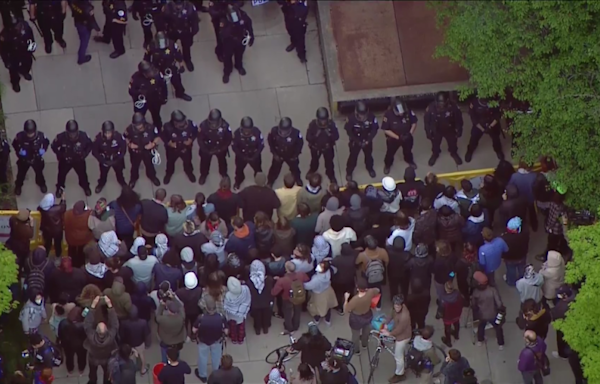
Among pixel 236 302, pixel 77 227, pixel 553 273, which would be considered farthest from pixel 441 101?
pixel 77 227

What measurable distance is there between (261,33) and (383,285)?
19.7 ft

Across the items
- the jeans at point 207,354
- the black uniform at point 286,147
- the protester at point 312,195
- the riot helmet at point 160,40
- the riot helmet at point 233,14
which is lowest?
the jeans at point 207,354

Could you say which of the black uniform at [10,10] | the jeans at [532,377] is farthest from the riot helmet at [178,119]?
the jeans at [532,377]

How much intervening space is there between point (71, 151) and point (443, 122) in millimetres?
5655

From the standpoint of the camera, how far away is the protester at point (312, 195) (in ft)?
58.4

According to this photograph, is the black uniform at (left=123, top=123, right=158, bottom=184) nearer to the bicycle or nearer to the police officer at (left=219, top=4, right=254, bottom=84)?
the police officer at (left=219, top=4, right=254, bottom=84)

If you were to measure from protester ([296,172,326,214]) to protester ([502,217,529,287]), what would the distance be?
2646 millimetres

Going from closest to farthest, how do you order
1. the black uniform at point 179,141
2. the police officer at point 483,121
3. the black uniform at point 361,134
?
the black uniform at point 179,141 → the black uniform at point 361,134 → the police officer at point 483,121

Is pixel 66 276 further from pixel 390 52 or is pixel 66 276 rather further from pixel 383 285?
pixel 390 52

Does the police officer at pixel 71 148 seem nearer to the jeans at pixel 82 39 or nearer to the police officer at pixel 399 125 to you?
the jeans at pixel 82 39

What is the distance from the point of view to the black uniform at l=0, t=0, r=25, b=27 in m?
20.8

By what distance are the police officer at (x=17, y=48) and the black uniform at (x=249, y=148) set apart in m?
3.73

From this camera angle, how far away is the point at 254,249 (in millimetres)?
16750

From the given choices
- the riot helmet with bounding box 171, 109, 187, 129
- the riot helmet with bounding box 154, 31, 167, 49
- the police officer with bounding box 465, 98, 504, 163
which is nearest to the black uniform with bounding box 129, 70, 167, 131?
the riot helmet with bounding box 154, 31, 167, 49
